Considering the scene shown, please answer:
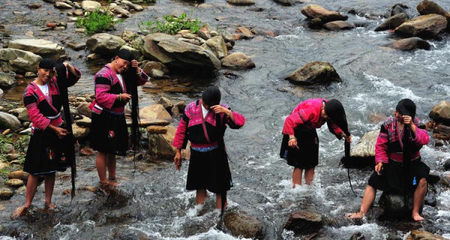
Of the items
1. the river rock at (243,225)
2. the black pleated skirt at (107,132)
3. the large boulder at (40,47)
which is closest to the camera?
the river rock at (243,225)

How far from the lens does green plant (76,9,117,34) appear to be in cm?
1564

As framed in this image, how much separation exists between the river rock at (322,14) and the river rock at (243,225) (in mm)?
12624

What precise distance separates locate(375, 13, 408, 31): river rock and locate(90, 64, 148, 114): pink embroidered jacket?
12529mm

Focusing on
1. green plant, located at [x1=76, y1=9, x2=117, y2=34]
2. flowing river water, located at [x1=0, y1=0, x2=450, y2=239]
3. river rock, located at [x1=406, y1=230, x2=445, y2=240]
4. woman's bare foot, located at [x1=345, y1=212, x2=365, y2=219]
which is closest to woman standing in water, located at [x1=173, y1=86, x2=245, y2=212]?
flowing river water, located at [x1=0, y1=0, x2=450, y2=239]

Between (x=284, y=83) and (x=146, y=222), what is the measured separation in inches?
278

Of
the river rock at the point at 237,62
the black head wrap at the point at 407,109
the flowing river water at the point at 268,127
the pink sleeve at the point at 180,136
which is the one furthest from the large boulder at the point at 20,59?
the black head wrap at the point at 407,109

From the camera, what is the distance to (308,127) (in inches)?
291

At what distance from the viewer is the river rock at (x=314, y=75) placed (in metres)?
12.9

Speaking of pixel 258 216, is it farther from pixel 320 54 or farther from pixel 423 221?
pixel 320 54

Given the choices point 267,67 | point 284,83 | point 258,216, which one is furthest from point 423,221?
point 267,67

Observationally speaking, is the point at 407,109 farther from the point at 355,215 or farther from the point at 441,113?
the point at 441,113

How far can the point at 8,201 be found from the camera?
24.2ft

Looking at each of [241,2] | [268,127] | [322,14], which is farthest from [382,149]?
[241,2]

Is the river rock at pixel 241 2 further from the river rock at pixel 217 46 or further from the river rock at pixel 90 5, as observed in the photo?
the river rock at pixel 217 46
